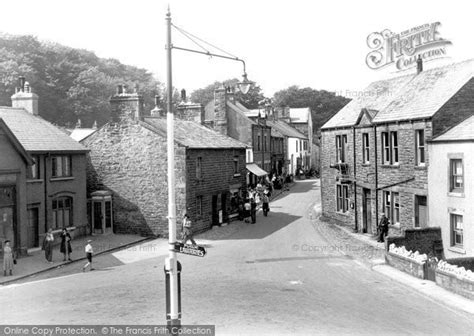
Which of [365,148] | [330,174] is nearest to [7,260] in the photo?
[365,148]

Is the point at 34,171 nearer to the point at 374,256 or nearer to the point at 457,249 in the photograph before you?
the point at 374,256

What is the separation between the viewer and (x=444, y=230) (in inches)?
927

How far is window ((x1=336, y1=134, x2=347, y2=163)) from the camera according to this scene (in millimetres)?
34188

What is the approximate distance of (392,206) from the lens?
2844cm

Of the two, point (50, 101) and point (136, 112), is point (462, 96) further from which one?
point (50, 101)

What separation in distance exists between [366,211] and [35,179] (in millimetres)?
18898

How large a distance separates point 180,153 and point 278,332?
18.3m

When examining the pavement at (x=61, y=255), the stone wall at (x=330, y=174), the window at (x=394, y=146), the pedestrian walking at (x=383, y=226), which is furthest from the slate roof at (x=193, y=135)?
the pedestrian walking at (x=383, y=226)

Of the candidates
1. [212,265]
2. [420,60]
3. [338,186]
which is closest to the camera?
[212,265]

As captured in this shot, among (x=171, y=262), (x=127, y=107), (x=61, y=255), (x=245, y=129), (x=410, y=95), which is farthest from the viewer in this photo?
(x=245, y=129)

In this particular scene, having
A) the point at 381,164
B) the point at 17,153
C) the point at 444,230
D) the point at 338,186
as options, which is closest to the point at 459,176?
the point at 444,230

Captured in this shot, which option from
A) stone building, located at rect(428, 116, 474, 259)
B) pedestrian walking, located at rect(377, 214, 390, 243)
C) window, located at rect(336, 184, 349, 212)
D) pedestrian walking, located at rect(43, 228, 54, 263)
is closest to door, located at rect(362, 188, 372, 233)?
window, located at rect(336, 184, 349, 212)

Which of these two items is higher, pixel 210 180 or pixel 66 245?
pixel 210 180

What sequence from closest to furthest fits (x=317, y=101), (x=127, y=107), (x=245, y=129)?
(x=127, y=107), (x=245, y=129), (x=317, y=101)
